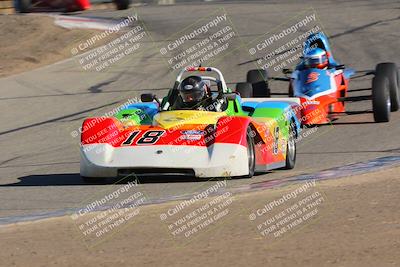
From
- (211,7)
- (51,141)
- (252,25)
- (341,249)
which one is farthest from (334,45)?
(341,249)

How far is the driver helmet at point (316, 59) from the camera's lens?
17.1m

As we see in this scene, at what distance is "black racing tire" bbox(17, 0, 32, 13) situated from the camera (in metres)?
31.3

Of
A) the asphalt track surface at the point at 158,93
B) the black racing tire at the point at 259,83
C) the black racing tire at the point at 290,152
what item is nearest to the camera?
the asphalt track surface at the point at 158,93

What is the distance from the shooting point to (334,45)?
24500 millimetres

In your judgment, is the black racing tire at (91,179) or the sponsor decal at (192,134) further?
the black racing tire at (91,179)

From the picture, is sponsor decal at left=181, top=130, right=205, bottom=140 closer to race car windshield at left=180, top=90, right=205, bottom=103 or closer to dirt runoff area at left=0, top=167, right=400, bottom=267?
race car windshield at left=180, top=90, right=205, bottom=103

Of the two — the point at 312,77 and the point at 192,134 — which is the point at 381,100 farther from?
the point at 192,134

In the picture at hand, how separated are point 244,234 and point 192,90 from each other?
4.58m

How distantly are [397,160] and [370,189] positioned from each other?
222cm

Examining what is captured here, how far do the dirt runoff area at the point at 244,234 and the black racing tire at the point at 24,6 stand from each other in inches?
866

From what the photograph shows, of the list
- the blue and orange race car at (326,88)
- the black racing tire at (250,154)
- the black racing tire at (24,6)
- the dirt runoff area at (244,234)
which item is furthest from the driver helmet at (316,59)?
the black racing tire at (24,6)

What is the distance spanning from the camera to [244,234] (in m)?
8.56

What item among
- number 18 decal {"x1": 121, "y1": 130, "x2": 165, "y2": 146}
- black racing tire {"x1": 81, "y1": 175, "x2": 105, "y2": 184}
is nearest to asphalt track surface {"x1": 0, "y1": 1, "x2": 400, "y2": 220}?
A: black racing tire {"x1": 81, "y1": 175, "x2": 105, "y2": 184}

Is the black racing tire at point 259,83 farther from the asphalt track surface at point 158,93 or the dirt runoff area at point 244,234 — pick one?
the dirt runoff area at point 244,234
